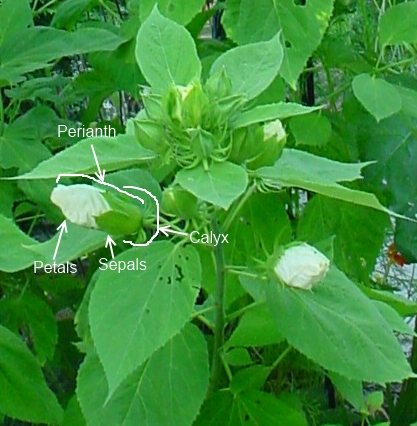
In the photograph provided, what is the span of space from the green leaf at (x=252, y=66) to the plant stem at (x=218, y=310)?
0.09m

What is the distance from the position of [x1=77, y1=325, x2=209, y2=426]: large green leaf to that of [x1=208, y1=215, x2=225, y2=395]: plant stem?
0.07 feet

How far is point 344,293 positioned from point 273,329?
0.32 ft

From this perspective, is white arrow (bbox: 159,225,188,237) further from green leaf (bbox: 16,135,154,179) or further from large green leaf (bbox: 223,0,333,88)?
large green leaf (bbox: 223,0,333,88)

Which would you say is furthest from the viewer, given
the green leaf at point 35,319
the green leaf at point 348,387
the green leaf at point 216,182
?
the green leaf at point 35,319

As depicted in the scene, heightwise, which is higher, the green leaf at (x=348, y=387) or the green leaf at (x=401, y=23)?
the green leaf at (x=401, y=23)

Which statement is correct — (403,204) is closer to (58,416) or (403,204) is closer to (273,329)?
(273,329)

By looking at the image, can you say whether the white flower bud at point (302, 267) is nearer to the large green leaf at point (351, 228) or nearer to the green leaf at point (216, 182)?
the green leaf at point (216, 182)

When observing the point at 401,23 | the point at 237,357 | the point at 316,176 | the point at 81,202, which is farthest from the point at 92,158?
the point at 401,23

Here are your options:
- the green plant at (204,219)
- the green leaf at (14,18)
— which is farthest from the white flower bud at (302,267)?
the green leaf at (14,18)

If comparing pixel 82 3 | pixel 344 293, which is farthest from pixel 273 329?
pixel 82 3

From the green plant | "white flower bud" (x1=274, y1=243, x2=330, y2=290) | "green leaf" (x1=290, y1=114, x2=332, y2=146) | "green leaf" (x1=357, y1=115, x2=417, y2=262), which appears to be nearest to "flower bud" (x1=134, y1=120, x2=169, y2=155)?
the green plant

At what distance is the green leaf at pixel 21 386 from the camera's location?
72cm

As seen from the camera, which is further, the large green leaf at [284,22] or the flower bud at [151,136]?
the large green leaf at [284,22]

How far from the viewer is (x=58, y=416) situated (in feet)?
2.39
